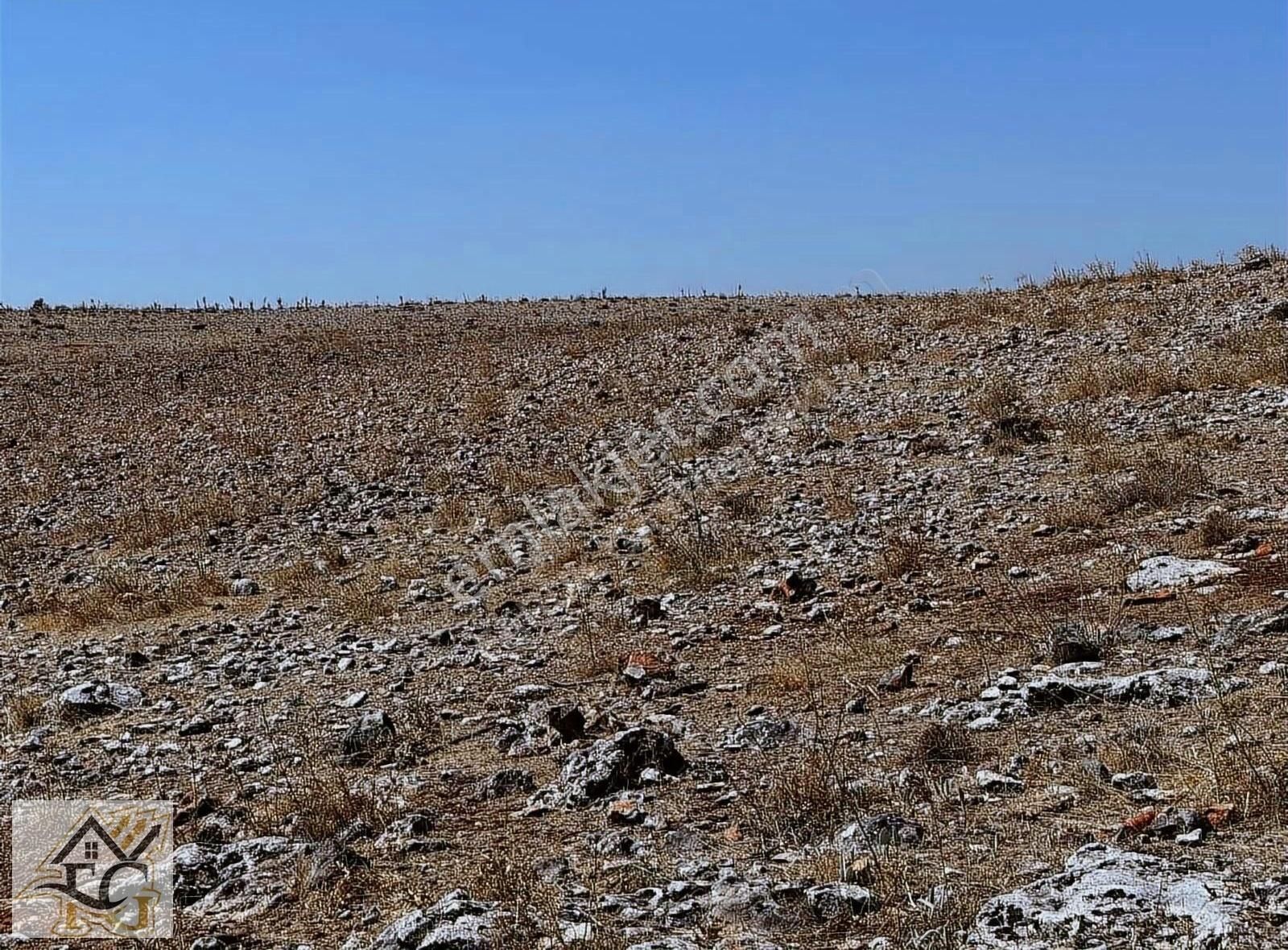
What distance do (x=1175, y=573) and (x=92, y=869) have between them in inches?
228

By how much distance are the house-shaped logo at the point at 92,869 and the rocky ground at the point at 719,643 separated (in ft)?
0.46

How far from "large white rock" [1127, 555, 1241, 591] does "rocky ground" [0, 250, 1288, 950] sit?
0.08ft

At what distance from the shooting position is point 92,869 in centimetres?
512

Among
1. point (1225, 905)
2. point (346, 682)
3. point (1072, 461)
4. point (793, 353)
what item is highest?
point (793, 353)

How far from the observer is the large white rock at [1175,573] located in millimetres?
6641

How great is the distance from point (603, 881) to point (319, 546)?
8.13 metres

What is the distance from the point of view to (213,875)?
4832 millimetres

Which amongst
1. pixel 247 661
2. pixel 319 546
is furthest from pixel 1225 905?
pixel 319 546

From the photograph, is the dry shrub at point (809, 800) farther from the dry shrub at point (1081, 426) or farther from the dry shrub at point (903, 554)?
the dry shrub at point (1081, 426)

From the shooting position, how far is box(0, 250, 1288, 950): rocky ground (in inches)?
159

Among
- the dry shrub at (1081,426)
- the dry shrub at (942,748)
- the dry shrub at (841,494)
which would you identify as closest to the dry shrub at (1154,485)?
the dry shrub at (1081,426)

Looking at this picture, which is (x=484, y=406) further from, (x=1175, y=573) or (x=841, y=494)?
(x=1175, y=573)

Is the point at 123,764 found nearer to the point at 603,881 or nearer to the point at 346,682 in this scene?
the point at 346,682

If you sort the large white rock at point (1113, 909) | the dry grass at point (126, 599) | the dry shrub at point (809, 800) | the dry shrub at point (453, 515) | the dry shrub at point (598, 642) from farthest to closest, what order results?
the dry shrub at point (453, 515) → the dry grass at point (126, 599) → the dry shrub at point (598, 642) → the dry shrub at point (809, 800) → the large white rock at point (1113, 909)
